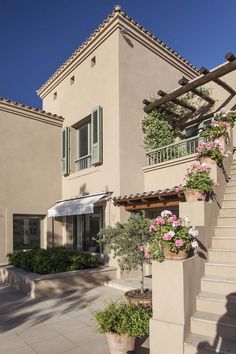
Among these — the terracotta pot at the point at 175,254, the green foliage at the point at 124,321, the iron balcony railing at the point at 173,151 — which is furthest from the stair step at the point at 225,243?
the iron balcony railing at the point at 173,151

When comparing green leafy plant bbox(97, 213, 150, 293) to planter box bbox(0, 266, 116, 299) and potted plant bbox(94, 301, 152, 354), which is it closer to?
planter box bbox(0, 266, 116, 299)

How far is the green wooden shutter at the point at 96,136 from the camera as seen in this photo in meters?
18.4

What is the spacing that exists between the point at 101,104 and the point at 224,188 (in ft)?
32.5

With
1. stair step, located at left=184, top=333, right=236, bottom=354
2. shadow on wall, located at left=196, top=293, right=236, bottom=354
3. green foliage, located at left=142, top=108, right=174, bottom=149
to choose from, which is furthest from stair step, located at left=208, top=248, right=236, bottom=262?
green foliage, located at left=142, top=108, right=174, bottom=149

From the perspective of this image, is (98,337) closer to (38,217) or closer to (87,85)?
(38,217)

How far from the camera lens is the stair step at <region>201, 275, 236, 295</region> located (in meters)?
7.85

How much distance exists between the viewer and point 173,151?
57.2 ft

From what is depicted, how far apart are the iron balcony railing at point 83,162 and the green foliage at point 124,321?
13.5m

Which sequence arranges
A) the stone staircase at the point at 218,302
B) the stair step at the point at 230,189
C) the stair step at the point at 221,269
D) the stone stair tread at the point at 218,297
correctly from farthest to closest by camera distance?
Result: 1. the stair step at the point at 230,189
2. the stair step at the point at 221,269
3. the stone stair tread at the point at 218,297
4. the stone staircase at the point at 218,302

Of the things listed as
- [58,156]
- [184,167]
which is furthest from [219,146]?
[58,156]

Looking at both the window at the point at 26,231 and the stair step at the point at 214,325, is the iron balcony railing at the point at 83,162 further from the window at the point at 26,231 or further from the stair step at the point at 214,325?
the stair step at the point at 214,325

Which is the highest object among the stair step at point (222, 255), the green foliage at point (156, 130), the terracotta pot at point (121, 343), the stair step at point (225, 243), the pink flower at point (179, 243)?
the green foliage at point (156, 130)

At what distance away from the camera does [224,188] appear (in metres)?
11.7

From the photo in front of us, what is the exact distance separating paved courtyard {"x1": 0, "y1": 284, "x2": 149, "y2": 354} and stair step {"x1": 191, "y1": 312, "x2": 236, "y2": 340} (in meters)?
1.39
